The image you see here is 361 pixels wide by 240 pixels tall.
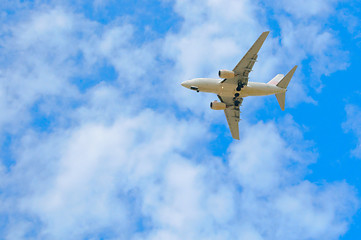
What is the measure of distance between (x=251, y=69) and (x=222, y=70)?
4.96 meters

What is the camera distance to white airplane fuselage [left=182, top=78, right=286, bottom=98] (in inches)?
2721

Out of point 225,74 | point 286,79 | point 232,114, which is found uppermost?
point 286,79

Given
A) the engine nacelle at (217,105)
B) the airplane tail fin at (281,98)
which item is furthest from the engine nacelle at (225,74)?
the airplane tail fin at (281,98)

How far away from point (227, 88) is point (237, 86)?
1.68m

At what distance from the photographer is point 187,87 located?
6931 cm

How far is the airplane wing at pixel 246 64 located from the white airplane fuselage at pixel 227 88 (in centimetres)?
114

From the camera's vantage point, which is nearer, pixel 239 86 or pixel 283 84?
pixel 239 86

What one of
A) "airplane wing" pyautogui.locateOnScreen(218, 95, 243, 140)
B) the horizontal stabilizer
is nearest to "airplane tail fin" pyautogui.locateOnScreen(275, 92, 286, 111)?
the horizontal stabilizer

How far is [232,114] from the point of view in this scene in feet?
253

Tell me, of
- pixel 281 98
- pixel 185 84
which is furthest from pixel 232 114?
pixel 185 84

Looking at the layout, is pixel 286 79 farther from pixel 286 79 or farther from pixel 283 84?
pixel 283 84

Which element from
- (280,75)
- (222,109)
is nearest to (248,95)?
(222,109)

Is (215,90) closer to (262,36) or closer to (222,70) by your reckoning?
(222,70)

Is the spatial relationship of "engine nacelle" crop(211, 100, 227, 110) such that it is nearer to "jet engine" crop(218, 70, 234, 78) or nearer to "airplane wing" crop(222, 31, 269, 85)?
"airplane wing" crop(222, 31, 269, 85)
